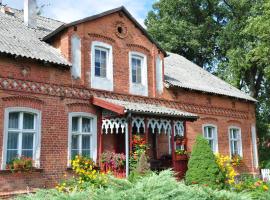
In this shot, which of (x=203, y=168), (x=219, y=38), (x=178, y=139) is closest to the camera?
(x=203, y=168)

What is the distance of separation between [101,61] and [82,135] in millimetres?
3182

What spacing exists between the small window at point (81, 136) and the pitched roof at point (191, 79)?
191 inches

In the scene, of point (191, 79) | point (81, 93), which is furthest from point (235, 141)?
point (81, 93)

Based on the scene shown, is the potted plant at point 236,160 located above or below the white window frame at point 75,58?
below

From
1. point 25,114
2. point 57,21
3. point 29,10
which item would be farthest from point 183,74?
point 25,114

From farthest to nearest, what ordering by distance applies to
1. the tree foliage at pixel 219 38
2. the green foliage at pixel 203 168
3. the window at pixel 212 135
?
the tree foliage at pixel 219 38
the window at pixel 212 135
the green foliage at pixel 203 168

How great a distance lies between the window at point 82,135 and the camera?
1399 centimetres

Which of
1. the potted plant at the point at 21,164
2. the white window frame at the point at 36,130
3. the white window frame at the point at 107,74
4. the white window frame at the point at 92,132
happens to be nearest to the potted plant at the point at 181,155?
the white window frame at the point at 92,132

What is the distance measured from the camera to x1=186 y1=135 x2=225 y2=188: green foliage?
513 inches

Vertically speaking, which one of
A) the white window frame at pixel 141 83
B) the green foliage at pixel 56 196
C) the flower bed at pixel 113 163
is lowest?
the green foliage at pixel 56 196

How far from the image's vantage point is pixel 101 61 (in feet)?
50.7

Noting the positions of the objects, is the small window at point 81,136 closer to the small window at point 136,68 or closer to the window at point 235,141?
the small window at point 136,68

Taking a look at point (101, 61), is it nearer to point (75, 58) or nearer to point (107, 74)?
point (107, 74)

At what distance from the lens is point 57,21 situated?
19.0 metres
